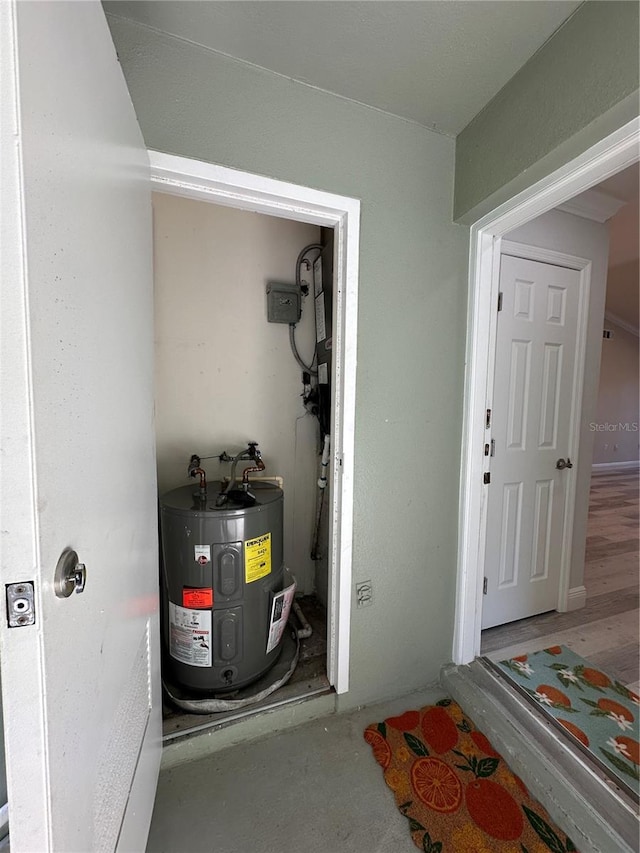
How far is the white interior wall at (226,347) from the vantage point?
1798 millimetres

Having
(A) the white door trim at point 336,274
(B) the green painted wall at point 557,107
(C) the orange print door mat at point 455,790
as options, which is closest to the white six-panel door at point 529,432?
(B) the green painted wall at point 557,107

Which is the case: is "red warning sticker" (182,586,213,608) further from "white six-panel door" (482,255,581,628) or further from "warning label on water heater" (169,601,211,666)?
"white six-panel door" (482,255,581,628)

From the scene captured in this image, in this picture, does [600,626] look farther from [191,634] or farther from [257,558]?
[191,634]

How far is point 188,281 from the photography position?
182 centimetres

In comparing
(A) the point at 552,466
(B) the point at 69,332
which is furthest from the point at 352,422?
(A) the point at 552,466

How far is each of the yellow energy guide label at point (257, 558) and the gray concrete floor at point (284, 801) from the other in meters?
0.64

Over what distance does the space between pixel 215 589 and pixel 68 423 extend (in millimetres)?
1048

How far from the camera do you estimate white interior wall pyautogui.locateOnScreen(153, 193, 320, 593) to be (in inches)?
70.8

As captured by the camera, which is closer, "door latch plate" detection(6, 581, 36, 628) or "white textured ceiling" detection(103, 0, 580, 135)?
"door latch plate" detection(6, 581, 36, 628)

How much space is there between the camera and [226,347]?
6.27 feet

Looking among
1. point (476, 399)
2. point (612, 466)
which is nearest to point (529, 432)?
point (476, 399)

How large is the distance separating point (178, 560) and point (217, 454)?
661 mm

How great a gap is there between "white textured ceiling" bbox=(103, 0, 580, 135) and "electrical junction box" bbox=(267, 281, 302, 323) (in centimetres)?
87

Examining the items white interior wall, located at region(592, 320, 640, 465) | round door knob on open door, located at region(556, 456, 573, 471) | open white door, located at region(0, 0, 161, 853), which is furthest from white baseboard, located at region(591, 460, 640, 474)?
open white door, located at region(0, 0, 161, 853)
